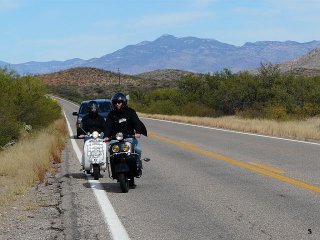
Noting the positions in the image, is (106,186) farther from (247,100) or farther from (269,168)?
(247,100)

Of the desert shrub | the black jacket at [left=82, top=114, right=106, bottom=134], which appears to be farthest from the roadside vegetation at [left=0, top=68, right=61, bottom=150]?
the desert shrub

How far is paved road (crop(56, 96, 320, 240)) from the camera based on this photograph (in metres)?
6.74

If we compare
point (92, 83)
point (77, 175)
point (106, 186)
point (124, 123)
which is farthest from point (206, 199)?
point (92, 83)

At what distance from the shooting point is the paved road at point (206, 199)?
674 centimetres

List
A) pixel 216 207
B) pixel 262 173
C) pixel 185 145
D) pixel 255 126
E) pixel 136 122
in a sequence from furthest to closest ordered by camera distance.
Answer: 1. pixel 255 126
2. pixel 185 145
3. pixel 262 173
4. pixel 136 122
5. pixel 216 207

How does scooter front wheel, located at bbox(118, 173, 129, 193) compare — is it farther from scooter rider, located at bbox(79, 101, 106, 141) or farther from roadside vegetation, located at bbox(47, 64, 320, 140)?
roadside vegetation, located at bbox(47, 64, 320, 140)

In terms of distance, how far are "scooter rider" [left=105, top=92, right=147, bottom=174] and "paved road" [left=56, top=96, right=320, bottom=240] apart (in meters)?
1.03

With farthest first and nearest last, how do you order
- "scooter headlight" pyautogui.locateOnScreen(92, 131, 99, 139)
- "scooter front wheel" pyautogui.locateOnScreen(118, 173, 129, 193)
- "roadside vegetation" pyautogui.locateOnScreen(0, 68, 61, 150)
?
"roadside vegetation" pyautogui.locateOnScreen(0, 68, 61, 150) < "scooter headlight" pyautogui.locateOnScreen(92, 131, 99, 139) < "scooter front wheel" pyautogui.locateOnScreen(118, 173, 129, 193)

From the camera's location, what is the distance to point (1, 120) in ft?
70.7

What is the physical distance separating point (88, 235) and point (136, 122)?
12.3 ft

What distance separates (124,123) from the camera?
1009cm

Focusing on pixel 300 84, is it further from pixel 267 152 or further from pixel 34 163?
pixel 34 163

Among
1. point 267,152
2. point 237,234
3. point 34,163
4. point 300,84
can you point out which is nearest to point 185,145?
point 267,152

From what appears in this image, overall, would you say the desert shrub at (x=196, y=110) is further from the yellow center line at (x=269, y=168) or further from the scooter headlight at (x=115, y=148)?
the scooter headlight at (x=115, y=148)
